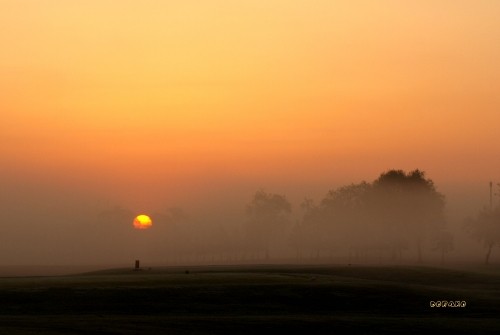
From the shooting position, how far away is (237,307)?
214 feet

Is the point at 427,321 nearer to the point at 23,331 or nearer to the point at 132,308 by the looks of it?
the point at 132,308

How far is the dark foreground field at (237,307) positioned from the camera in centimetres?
5284

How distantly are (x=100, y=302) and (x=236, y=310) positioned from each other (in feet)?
38.5

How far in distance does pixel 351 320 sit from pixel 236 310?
1072cm

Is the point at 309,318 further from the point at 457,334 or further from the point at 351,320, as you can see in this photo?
the point at 457,334

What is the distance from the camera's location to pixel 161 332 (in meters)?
49.5

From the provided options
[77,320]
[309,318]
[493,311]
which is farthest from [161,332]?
[493,311]

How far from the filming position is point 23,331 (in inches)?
1843

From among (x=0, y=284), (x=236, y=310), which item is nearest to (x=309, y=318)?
(x=236, y=310)

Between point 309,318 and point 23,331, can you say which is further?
point 309,318

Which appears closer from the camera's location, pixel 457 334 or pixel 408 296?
pixel 457 334

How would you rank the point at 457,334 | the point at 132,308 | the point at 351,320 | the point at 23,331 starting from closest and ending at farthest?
the point at 23,331 → the point at 457,334 → the point at 351,320 → the point at 132,308

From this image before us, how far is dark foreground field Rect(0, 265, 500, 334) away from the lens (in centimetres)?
5284

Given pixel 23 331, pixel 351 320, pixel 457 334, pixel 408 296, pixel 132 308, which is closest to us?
pixel 23 331
